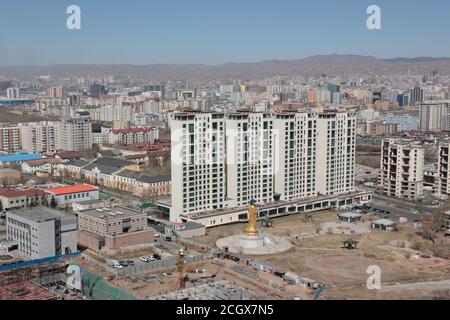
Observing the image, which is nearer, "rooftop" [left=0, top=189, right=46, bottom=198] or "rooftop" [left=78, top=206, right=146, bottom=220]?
"rooftop" [left=78, top=206, right=146, bottom=220]

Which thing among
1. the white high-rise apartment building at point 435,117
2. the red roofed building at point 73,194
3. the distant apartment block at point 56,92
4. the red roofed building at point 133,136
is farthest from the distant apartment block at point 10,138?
the distant apartment block at point 56,92

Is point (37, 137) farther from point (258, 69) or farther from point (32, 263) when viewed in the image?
point (258, 69)

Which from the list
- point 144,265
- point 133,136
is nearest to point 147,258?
point 144,265

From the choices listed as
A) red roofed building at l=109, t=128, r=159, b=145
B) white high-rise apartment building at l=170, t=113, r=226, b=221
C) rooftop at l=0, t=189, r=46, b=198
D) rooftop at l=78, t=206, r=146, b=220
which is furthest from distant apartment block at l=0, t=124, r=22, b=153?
rooftop at l=78, t=206, r=146, b=220

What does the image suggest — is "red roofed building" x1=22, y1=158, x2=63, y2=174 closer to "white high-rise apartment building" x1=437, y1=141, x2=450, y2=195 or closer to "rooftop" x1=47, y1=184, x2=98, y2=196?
"rooftop" x1=47, y1=184, x2=98, y2=196

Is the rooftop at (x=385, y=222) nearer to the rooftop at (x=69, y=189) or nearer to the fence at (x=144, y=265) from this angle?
the fence at (x=144, y=265)
